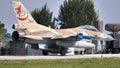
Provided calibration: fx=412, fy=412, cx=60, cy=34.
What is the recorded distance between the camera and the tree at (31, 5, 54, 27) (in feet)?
288

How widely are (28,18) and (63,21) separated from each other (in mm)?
50750

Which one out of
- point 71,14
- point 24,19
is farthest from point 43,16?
point 24,19

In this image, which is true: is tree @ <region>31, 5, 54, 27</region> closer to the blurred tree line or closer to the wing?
the blurred tree line

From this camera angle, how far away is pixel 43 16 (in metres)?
90.1

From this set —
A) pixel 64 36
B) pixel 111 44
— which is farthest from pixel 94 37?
pixel 111 44

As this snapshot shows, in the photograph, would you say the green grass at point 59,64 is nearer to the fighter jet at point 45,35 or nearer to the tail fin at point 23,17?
the fighter jet at point 45,35

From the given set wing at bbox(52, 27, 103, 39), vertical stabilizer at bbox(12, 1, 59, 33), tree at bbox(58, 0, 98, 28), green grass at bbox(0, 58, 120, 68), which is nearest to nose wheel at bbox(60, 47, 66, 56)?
wing at bbox(52, 27, 103, 39)

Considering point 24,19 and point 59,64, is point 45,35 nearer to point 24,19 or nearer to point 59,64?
point 24,19

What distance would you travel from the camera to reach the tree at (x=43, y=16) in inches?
3460

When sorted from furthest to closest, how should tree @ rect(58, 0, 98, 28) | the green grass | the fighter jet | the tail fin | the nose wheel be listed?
1. tree @ rect(58, 0, 98, 28)
2. the nose wheel
3. the tail fin
4. the fighter jet
5. the green grass

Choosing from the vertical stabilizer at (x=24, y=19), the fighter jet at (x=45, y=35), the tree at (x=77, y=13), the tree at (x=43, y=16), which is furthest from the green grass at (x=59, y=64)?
the tree at (x=77, y=13)

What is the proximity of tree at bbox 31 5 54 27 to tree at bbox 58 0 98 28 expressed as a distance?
4675 mm

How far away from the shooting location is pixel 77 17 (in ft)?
307

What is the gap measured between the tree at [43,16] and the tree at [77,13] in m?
4.67
